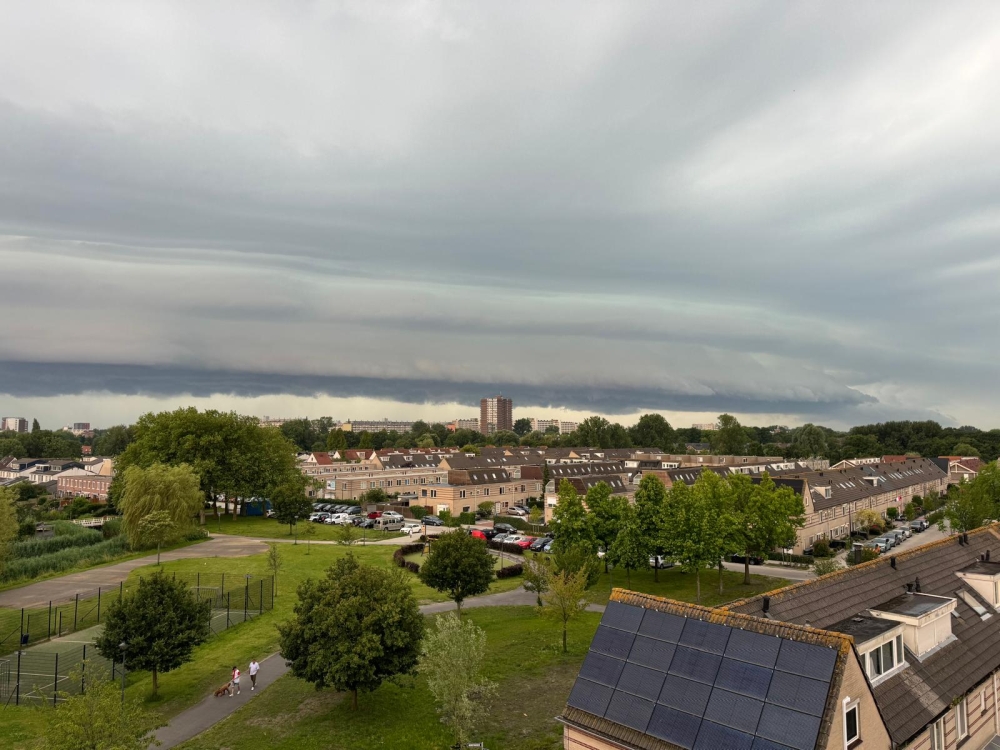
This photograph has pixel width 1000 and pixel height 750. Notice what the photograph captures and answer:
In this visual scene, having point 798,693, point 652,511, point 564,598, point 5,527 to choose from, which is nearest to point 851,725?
point 798,693

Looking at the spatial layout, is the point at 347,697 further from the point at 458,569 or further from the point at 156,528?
the point at 156,528

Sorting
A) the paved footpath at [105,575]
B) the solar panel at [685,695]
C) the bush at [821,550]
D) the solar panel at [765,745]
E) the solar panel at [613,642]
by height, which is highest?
the solar panel at [613,642]

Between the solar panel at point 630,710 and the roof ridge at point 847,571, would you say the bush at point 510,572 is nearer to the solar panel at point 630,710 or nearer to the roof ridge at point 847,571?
the roof ridge at point 847,571

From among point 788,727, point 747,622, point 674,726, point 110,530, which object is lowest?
point 110,530

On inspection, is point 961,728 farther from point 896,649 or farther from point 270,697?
point 270,697

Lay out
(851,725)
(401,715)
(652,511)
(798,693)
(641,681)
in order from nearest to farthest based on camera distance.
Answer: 1. (798,693)
2. (851,725)
3. (641,681)
4. (401,715)
5. (652,511)

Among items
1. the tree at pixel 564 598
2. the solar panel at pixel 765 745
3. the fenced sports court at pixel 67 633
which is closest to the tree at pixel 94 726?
the fenced sports court at pixel 67 633

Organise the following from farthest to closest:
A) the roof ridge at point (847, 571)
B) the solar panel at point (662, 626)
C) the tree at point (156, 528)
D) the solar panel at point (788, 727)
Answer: the tree at point (156, 528) → the roof ridge at point (847, 571) → the solar panel at point (662, 626) → the solar panel at point (788, 727)
